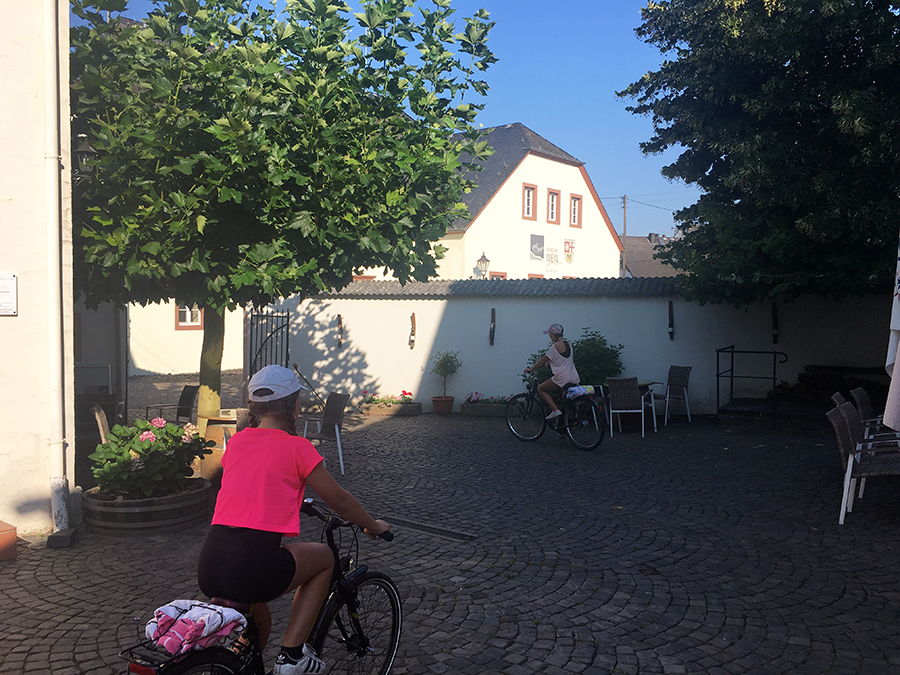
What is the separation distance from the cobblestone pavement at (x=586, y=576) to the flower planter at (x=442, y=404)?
19.9 feet

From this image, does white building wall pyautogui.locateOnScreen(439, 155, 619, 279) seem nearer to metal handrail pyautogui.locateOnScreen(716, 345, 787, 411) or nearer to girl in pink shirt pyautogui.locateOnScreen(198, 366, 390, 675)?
metal handrail pyautogui.locateOnScreen(716, 345, 787, 411)

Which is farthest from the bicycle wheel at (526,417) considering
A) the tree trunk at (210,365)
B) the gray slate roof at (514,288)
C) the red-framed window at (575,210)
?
the red-framed window at (575,210)

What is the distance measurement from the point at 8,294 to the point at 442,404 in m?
10.1

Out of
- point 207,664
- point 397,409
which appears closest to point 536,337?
point 397,409

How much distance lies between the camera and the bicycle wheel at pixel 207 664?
8.25 feet

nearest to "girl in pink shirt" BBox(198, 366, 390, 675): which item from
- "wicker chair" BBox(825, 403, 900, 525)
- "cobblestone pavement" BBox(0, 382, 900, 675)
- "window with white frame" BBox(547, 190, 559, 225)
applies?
"cobblestone pavement" BBox(0, 382, 900, 675)

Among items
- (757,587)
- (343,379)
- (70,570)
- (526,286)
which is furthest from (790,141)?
(70,570)

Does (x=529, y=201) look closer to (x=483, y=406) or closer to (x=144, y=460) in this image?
(x=483, y=406)

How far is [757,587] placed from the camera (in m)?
5.24

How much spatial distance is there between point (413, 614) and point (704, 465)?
6126 mm

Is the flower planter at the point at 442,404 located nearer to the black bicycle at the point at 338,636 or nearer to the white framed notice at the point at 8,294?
the white framed notice at the point at 8,294

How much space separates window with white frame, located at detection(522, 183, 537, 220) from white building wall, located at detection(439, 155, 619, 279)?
0.17 metres

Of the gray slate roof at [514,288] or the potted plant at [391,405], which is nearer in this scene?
the gray slate roof at [514,288]

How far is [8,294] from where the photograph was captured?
6.39 m
